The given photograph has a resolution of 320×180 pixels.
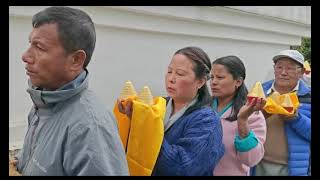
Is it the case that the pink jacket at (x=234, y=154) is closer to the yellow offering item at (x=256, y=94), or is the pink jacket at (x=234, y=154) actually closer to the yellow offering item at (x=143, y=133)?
the yellow offering item at (x=256, y=94)

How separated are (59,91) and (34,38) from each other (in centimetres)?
17

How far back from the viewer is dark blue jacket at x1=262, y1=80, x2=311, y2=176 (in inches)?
68.9

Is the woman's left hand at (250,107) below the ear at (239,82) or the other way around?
below

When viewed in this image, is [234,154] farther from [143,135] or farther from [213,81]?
[143,135]

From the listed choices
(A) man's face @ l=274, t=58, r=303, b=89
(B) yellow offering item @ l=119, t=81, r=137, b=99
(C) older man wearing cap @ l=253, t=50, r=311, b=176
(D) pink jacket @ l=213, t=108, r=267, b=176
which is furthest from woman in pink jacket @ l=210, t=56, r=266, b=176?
(B) yellow offering item @ l=119, t=81, r=137, b=99

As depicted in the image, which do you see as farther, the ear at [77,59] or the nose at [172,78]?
the nose at [172,78]

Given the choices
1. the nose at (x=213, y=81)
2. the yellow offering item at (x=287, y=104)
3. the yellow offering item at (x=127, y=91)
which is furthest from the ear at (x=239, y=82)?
the yellow offering item at (x=127, y=91)

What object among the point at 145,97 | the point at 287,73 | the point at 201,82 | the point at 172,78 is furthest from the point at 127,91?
the point at 287,73

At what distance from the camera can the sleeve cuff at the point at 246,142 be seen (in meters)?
1.62

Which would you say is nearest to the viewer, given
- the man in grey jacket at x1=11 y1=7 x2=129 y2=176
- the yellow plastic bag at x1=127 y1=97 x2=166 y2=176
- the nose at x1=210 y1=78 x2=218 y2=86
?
the man in grey jacket at x1=11 y1=7 x2=129 y2=176

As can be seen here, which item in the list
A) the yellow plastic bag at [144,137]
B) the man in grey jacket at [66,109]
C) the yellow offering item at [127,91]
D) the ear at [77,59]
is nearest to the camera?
the man in grey jacket at [66,109]

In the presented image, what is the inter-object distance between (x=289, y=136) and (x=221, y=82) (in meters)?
0.41

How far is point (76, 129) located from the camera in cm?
104

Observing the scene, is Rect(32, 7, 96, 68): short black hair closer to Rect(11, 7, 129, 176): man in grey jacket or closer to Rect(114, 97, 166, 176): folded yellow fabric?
Rect(11, 7, 129, 176): man in grey jacket
